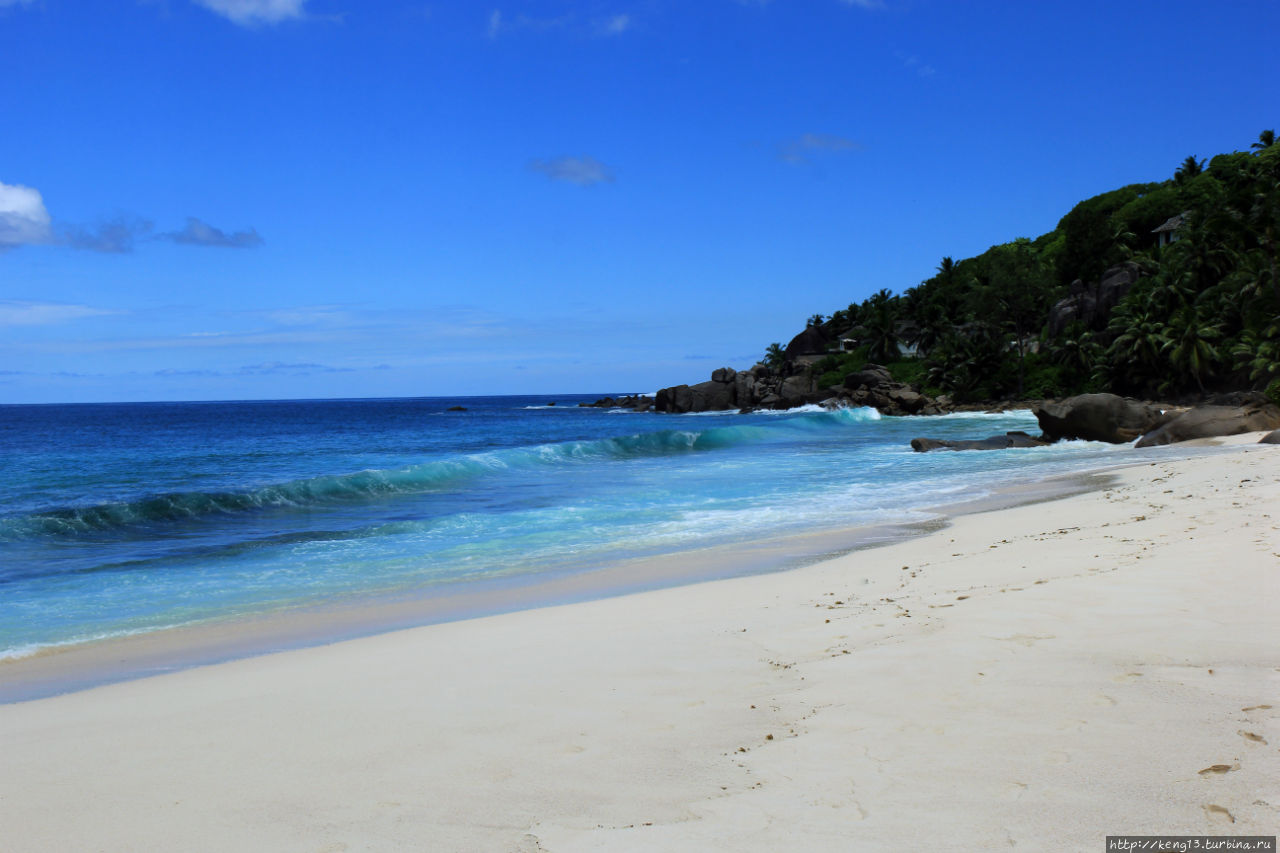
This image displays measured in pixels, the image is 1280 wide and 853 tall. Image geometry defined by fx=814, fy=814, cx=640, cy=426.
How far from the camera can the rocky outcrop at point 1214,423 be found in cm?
2617

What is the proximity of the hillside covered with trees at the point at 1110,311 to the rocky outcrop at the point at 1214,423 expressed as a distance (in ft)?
39.8

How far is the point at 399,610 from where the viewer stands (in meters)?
9.77

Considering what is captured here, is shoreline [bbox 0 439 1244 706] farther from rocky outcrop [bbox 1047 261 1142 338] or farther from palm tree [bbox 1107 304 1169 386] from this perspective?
rocky outcrop [bbox 1047 261 1142 338]

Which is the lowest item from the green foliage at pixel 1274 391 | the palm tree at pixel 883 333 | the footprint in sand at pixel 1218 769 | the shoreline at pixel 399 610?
the shoreline at pixel 399 610

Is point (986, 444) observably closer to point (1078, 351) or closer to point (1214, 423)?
point (1214, 423)

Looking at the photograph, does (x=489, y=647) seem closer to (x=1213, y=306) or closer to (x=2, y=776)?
(x=2, y=776)

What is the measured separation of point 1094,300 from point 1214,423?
48396 millimetres

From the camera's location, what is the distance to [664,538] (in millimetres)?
14234

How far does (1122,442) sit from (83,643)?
31570 mm

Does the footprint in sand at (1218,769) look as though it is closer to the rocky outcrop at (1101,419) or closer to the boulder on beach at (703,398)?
the rocky outcrop at (1101,419)

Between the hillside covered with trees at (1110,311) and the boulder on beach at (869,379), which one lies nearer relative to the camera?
the hillside covered with trees at (1110,311)

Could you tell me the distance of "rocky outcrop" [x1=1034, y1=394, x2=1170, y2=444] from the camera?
3000 centimetres

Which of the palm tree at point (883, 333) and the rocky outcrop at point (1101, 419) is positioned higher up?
the palm tree at point (883, 333)

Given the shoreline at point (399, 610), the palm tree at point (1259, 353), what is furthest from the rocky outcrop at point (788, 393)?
the shoreline at point (399, 610)
